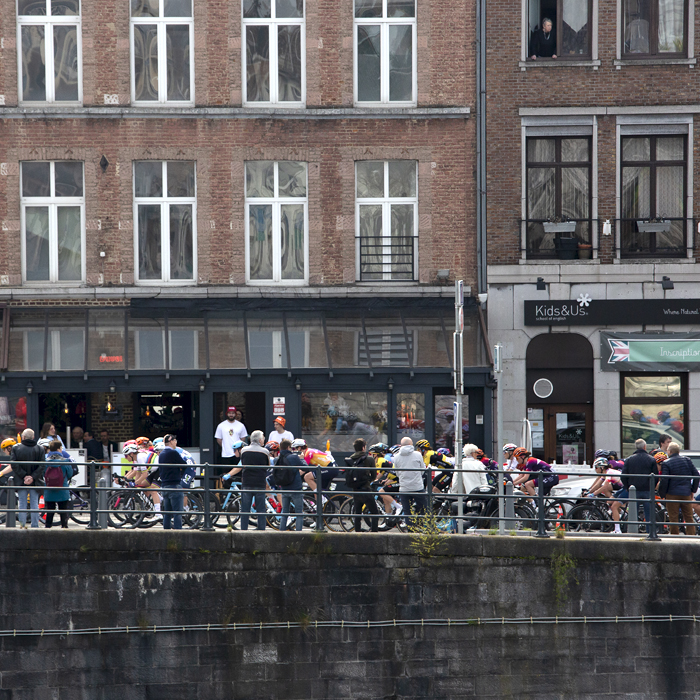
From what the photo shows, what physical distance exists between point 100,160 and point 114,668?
39.9 feet

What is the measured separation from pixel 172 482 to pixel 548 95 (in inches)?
505

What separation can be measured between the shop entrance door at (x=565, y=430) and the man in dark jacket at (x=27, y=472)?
11.6m

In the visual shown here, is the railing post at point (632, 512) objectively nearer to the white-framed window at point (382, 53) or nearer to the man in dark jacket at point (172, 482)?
the man in dark jacket at point (172, 482)

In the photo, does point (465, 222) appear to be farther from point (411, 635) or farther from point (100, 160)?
point (411, 635)

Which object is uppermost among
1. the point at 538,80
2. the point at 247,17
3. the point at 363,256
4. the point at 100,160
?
the point at 247,17

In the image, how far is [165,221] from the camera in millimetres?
22766

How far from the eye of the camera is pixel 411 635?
13.9m

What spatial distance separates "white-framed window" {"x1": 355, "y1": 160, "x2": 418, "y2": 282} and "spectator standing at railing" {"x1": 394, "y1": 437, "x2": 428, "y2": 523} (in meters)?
7.97

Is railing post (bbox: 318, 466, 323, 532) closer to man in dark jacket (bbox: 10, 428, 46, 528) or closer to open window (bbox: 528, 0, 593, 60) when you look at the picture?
man in dark jacket (bbox: 10, 428, 46, 528)

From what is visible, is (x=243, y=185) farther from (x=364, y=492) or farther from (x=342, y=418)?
(x=364, y=492)

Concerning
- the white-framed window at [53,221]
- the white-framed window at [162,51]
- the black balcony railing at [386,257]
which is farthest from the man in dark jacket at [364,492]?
the white-framed window at [162,51]

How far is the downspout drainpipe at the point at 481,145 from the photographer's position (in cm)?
2262

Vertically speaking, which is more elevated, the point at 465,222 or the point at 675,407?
the point at 465,222

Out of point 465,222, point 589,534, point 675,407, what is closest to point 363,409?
point 465,222
